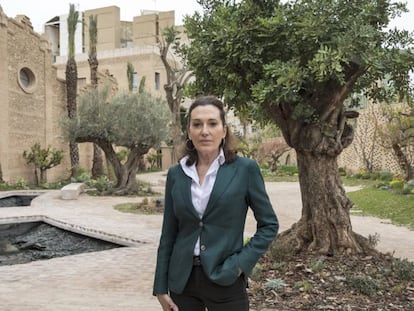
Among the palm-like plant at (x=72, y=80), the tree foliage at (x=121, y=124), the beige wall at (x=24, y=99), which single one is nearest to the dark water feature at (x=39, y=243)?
the tree foliage at (x=121, y=124)

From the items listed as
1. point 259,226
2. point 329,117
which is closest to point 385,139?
point 329,117

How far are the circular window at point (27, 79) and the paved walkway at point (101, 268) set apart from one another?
1243 cm

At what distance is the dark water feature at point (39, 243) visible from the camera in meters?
8.73

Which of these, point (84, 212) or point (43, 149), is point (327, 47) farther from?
point (43, 149)

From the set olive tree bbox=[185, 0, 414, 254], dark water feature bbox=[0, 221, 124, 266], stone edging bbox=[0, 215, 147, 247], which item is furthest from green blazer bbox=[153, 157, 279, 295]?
dark water feature bbox=[0, 221, 124, 266]

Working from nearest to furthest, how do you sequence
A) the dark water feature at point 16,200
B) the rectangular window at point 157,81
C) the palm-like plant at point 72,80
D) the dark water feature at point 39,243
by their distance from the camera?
the dark water feature at point 39,243 → the dark water feature at point 16,200 → the palm-like plant at point 72,80 → the rectangular window at point 157,81

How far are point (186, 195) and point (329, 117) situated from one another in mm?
3966

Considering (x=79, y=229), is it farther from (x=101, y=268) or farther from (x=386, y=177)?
(x=386, y=177)

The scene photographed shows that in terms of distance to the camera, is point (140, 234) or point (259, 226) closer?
point (259, 226)

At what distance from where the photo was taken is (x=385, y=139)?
19.8 metres

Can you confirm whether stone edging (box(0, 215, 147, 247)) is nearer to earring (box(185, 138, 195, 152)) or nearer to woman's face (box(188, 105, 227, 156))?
earring (box(185, 138, 195, 152))

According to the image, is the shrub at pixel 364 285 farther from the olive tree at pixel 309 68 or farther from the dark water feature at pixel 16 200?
the dark water feature at pixel 16 200

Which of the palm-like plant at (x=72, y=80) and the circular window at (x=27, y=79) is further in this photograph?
Answer: the palm-like plant at (x=72, y=80)

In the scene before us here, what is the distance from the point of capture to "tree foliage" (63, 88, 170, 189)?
18656 mm
